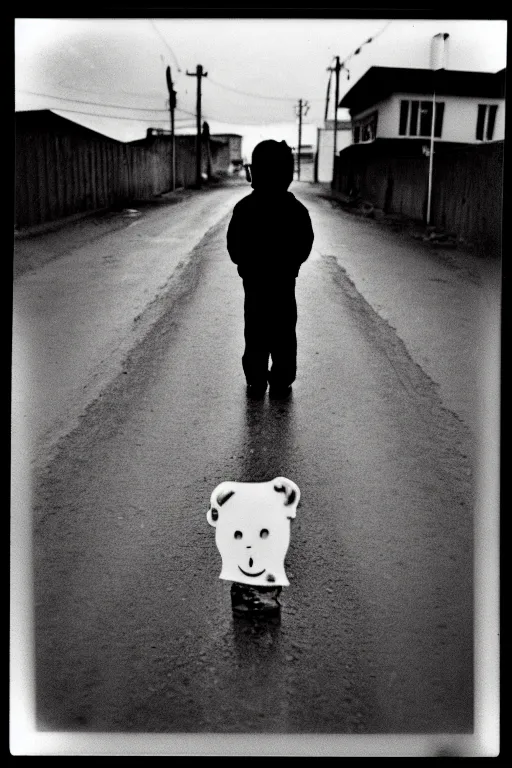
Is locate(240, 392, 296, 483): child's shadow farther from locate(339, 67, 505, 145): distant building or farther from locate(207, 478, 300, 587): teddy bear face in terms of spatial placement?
locate(339, 67, 505, 145): distant building

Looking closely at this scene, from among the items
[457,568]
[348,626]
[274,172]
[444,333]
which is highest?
[274,172]

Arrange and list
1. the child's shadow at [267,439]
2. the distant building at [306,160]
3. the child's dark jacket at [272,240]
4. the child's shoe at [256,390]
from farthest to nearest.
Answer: the child's shoe at [256,390]
the child's shadow at [267,439]
the distant building at [306,160]
the child's dark jacket at [272,240]

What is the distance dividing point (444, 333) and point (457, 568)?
196 centimetres

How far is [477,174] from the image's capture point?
7695mm

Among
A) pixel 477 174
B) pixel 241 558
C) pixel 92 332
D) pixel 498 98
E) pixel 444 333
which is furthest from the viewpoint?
pixel 477 174

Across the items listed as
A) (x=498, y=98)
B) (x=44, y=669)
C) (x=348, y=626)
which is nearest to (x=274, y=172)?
(x=498, y=98)

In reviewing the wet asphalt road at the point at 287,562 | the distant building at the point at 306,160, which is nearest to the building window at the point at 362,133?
the wet asphalt road at the point at 287,562

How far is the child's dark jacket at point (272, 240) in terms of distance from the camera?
90.5 inches

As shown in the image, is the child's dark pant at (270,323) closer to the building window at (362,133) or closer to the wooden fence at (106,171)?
the wooden fence at (106,171)

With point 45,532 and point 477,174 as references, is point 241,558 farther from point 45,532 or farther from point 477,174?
point 477,174

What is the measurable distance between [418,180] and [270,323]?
30.4 ft

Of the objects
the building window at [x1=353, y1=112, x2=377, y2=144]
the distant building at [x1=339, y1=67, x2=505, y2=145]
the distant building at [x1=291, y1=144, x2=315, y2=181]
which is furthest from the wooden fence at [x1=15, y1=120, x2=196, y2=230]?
the building window at [x1=353, y1=112, x2=377, y2=144]

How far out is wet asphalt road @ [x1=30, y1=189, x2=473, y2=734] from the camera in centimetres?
156

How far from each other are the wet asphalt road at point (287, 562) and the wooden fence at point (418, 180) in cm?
267
